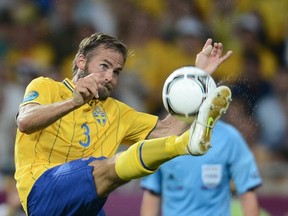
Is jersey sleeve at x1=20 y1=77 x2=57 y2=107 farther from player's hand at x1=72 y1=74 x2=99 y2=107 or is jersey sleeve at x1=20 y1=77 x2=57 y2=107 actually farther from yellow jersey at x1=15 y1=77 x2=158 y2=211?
player's hand at x1=72 y1=74 x2=99 y2=107

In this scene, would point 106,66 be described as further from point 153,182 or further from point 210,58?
point 153,182

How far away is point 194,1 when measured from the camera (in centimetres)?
1227

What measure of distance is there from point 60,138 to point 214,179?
160 cm

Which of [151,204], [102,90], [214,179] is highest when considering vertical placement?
[102,90]

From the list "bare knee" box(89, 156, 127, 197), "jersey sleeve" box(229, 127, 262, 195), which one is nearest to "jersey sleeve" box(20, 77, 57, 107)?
"bare knee" box(89, 156, 127, 197)

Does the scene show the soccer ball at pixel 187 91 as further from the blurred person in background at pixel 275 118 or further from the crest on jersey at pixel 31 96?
the blurred person in background at pixel 275 118

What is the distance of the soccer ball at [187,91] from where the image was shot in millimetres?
6312

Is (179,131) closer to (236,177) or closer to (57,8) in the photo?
(236,177)

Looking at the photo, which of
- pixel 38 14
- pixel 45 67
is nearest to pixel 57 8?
pixel 38 14

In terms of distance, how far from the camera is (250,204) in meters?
7.93

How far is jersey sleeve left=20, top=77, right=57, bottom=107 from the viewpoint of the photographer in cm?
668

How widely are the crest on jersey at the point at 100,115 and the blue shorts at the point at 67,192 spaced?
496 mm

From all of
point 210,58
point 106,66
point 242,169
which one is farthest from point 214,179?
point 106,66

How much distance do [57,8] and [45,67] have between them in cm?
114
